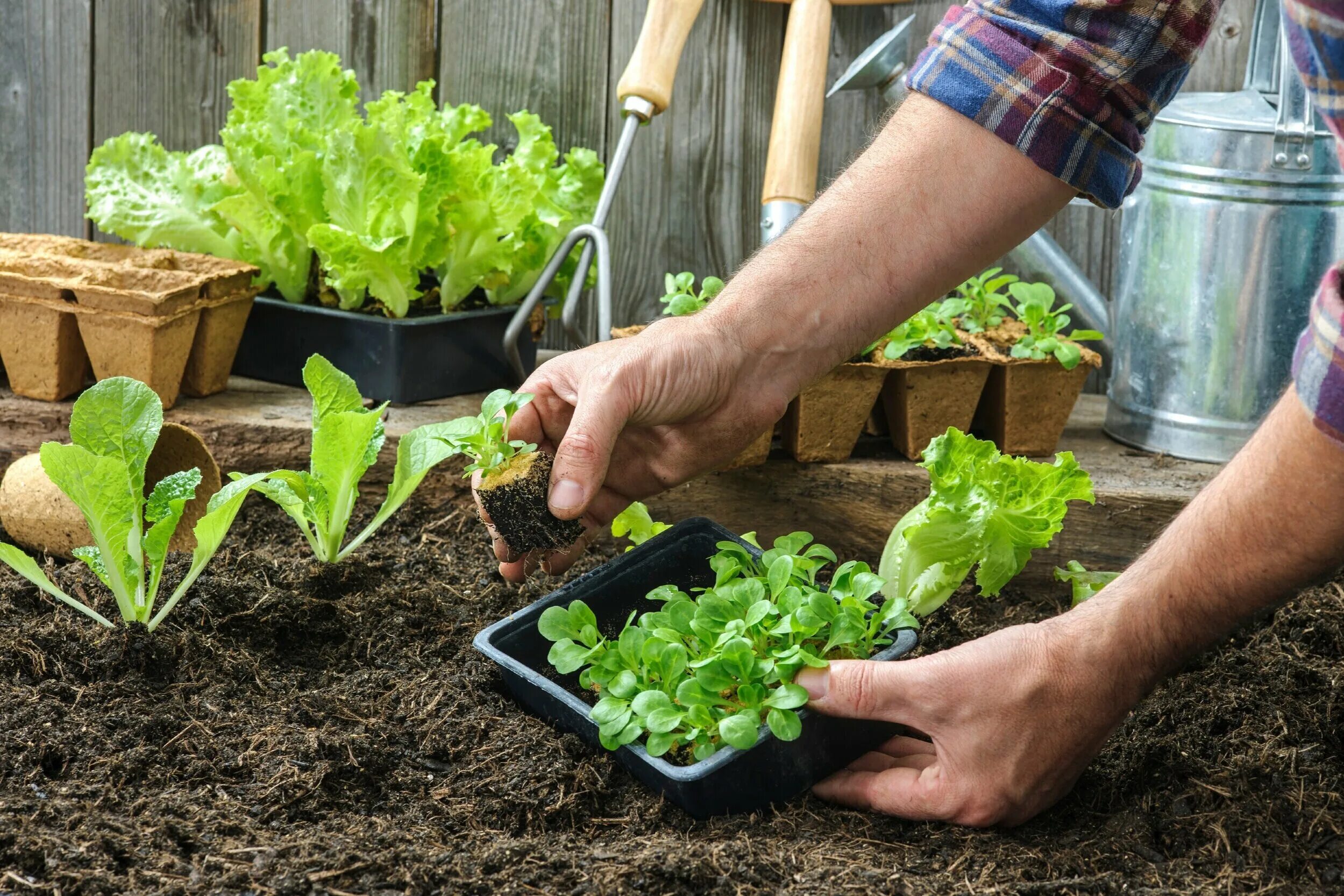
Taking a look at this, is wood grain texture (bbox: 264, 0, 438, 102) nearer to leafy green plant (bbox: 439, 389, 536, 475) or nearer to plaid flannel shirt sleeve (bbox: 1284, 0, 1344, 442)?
leafy green plant (bbox: 439, 389, 536, 475)

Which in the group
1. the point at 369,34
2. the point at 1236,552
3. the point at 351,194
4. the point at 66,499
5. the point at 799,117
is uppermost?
the point at 369,34

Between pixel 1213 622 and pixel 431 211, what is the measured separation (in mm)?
1350

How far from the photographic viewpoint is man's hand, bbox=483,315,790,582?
1285 mm

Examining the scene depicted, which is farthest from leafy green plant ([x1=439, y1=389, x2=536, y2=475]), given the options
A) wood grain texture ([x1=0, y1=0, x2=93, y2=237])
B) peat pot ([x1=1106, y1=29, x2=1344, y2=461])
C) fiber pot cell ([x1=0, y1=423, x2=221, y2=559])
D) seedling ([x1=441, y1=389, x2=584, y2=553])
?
wood grain texture ([x1=0, y1=0, x2=93, y2=237])

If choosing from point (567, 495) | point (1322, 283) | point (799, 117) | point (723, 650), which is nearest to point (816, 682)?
point (723, 650)

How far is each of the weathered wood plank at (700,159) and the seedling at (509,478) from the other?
1151 millimetres

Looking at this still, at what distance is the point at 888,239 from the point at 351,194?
97 centimetres

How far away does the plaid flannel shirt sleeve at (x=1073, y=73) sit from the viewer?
1251 mm

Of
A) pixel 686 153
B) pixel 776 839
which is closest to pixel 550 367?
pixel 776 839

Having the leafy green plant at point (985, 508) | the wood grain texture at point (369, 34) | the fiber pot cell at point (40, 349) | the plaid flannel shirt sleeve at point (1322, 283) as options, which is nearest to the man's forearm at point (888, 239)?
the leafy green plant at point (985, 508)

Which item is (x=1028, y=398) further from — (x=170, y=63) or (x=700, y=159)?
(x=170, y=63)

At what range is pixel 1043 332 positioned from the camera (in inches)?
73.5

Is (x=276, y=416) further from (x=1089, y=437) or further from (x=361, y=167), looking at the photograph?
(x=1089, y=437)

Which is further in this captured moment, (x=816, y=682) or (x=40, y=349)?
(x=40, y=349)
